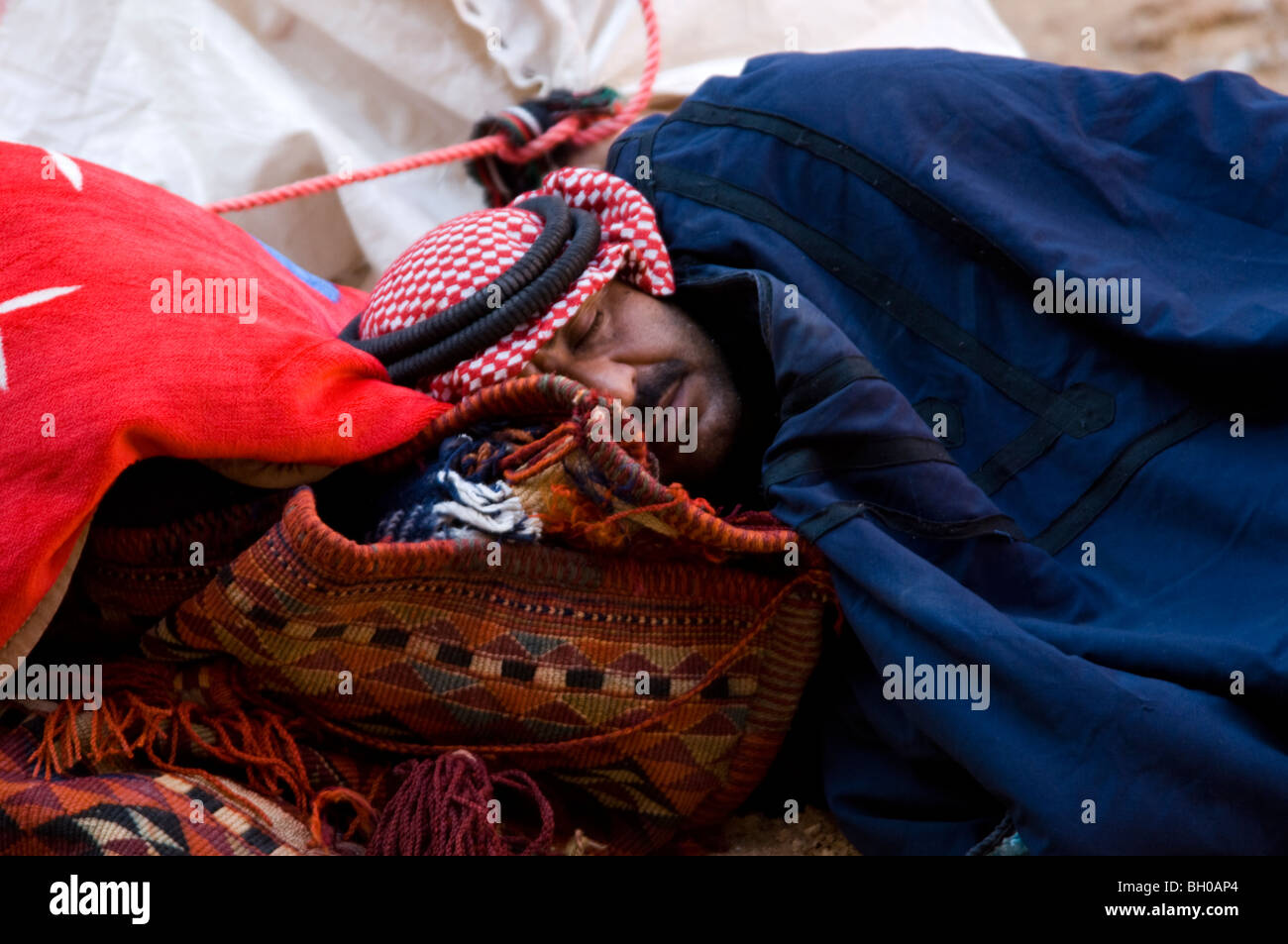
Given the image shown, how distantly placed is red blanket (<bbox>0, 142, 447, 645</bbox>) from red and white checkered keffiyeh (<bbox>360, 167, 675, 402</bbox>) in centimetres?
8

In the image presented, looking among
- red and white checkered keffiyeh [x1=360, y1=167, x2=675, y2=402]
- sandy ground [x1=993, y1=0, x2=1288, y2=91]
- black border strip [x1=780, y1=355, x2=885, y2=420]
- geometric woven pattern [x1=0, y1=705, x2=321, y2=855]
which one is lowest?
geometric woven pattern [x1=0, y1=705, x2=321, y2=855]

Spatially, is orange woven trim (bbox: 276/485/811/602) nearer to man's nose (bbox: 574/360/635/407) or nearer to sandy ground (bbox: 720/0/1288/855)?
man's nose (bbox: 574/360/635/407)

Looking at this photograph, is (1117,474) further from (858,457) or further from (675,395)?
(675,395)

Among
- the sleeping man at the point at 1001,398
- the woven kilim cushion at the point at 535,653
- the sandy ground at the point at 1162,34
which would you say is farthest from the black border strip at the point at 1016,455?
the sandy ground at the point at 1162,34

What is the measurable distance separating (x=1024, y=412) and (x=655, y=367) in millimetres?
377

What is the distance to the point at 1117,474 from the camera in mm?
1081

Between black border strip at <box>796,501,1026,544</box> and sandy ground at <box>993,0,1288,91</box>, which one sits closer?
black border strip at <box>796,501,1026,544</box>

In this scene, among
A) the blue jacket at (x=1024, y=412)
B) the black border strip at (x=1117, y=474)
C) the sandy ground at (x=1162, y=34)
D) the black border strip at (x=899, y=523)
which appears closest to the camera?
the blue jacket at (x=1024, y=412)

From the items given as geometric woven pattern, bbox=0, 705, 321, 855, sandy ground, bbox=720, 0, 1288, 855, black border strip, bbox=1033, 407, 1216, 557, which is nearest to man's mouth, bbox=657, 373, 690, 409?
black border strip, bbox=1033, 407, 1216, 557

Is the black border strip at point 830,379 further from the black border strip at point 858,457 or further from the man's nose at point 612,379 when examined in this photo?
the man's nose at point 612,379

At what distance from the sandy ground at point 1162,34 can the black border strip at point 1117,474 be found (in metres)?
1.42

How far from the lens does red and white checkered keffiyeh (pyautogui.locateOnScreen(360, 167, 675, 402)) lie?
112cm

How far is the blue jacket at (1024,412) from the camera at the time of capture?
85 cm

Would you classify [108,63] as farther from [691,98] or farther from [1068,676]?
[1068,676]
